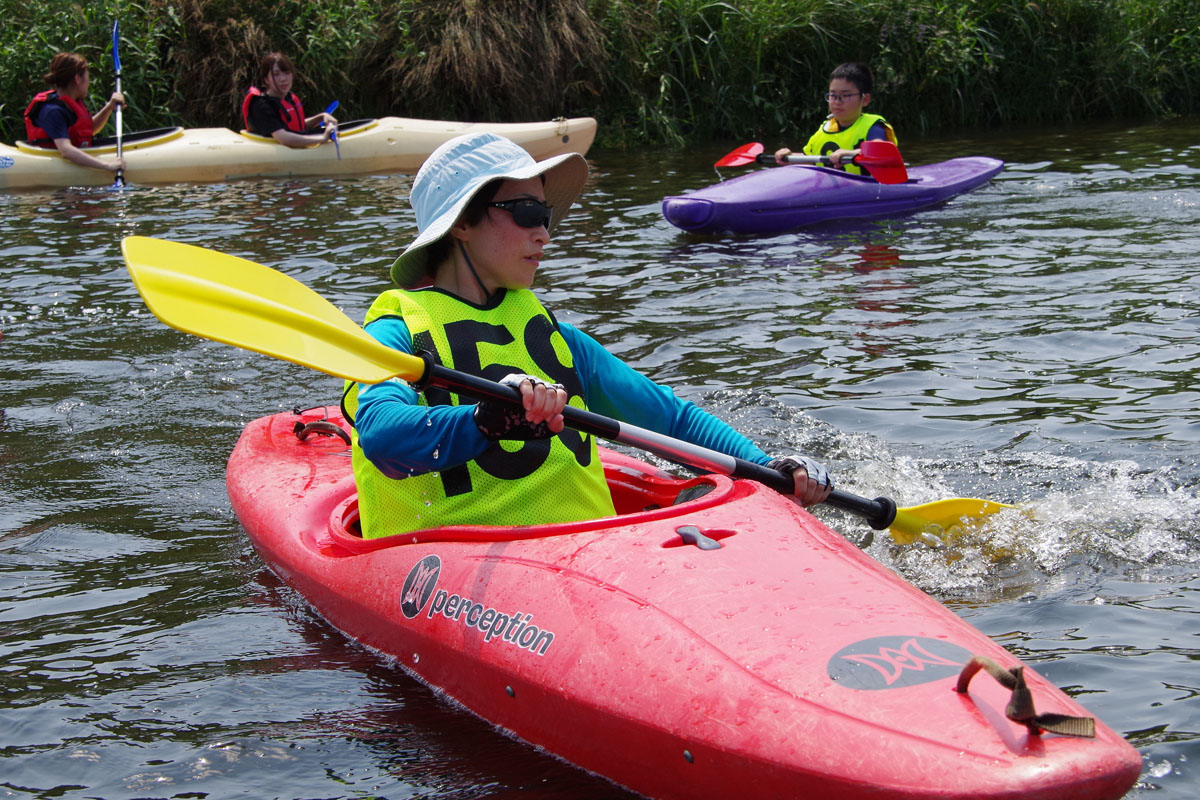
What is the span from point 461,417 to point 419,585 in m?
0.46

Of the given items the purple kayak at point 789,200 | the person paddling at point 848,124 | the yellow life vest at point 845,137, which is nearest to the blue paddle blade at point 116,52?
the purple kayak at point 789,200

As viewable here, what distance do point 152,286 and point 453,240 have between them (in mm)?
656

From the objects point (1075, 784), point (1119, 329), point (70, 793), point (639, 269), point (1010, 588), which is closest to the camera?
point (1075, 784)

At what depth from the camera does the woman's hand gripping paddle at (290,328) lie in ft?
8.25

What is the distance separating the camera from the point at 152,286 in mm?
2576

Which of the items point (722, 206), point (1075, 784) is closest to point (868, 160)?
point (722, 206)

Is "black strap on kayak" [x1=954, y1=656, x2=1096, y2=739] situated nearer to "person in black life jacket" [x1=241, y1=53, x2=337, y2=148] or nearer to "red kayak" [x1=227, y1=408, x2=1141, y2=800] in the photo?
"red kayak" [x1=227, y1=408, x2=1141, y2=800]

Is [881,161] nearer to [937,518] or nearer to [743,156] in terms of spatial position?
[743,156]

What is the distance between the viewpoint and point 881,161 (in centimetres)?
812

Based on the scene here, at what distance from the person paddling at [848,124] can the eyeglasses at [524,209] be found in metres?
5.86

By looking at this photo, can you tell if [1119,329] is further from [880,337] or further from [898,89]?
[898,89]

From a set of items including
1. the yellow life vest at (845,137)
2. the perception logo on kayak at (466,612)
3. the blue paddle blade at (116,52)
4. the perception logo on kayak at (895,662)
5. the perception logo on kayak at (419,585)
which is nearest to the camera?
the perception logo on kayak at (895,662)

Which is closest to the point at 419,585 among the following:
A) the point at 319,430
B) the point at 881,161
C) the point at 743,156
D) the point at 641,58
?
the point at 319,430

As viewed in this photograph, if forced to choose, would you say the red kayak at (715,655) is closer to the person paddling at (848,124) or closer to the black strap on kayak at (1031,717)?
the black strap on kayak at (1031,717)
